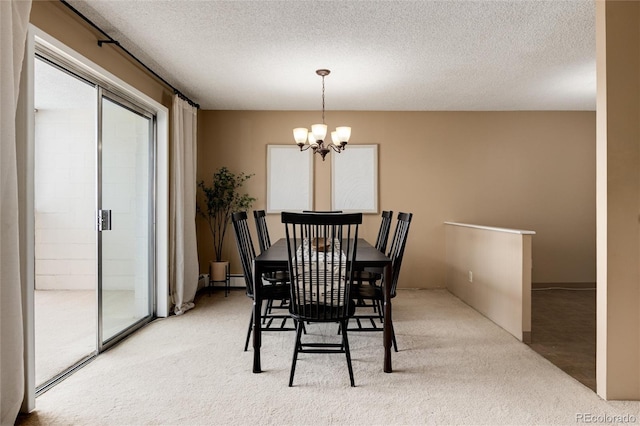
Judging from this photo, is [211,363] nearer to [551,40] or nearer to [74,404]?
[74,404]

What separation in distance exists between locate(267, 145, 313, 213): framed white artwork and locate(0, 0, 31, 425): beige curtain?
3.54 meters

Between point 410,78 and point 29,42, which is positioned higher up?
point 410,78

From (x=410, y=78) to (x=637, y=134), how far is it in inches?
89.5

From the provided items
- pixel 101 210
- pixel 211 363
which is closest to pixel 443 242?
pixel 211 363

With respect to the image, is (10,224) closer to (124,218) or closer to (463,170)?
(124,218)

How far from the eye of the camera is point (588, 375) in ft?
8.45

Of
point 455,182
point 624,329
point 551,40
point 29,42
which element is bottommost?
point 624,329

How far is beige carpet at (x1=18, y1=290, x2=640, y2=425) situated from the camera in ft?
6.71

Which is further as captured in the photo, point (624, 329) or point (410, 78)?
point (410, 78)

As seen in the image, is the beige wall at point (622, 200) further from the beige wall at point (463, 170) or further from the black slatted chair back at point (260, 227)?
the beige wall at point (463, 170)

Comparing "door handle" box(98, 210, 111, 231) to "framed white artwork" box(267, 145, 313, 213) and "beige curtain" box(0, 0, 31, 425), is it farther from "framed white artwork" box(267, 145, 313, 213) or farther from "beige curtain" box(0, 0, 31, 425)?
"framed white artwork" box(267, 145, 313, 213)

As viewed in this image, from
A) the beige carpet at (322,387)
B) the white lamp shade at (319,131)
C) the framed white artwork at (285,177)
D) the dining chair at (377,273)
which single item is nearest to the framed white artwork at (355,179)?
→ the framed white artwork at (285,177)

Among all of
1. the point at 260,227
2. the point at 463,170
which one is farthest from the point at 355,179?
the point at 260,227

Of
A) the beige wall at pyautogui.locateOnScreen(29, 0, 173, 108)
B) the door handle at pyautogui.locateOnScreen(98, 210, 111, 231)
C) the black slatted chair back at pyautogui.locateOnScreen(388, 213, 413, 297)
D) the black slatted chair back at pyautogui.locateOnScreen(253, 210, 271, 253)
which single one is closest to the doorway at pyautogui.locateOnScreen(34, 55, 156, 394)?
the door handle at pyautogui.locateOnScreen(98, 210, 111, 231)
